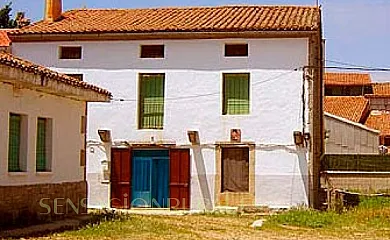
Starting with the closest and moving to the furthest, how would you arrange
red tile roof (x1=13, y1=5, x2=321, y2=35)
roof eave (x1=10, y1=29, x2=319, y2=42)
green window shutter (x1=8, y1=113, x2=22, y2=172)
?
1. green window shutter (x1=8, y1=113, x2=22, y2=172)
2. roof eave (x1=10, y1=29, x2=319, y2=42)
3. red tile roof (x1=13, y1=5, x2=321, y2=35)

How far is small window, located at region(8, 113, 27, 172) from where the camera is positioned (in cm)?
1930

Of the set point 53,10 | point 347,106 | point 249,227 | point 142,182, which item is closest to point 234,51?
point 142,182

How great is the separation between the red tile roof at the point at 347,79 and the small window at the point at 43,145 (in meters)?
46.7

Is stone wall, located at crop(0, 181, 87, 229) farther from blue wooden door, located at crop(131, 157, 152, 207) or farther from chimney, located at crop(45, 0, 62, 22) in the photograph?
chimney, located at crop(45, 0, 62, 22)

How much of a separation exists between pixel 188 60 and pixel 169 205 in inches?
207

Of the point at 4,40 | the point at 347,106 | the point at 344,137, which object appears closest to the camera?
the point at 4,40

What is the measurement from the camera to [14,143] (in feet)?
64.3

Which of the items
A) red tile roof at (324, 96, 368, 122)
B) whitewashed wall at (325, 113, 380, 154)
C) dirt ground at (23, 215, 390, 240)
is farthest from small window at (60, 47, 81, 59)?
red tile roof at (324, 96, 368, 122)

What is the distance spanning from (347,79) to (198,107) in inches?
1558

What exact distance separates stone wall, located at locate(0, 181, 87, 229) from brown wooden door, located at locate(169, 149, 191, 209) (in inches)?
278

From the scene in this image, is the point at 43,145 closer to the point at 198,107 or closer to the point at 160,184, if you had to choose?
the point at 198,107

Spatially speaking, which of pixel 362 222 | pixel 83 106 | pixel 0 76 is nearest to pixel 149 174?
pixel 83 106

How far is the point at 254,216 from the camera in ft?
90.6

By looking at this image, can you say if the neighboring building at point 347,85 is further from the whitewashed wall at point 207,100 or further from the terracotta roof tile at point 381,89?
the whitewashed wall at point 207,100
